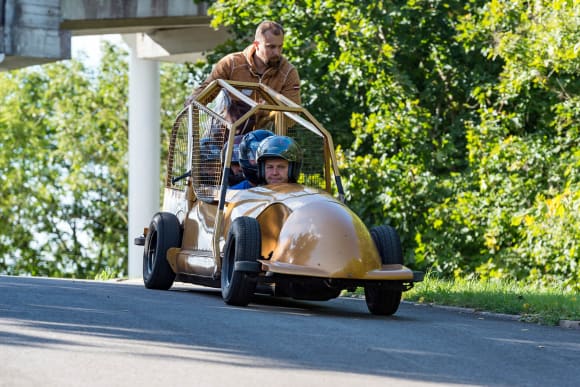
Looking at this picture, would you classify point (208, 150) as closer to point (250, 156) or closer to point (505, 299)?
point (250, 156)

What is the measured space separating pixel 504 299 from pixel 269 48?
3260 millimetres

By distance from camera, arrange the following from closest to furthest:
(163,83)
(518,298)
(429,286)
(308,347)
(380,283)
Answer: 1. (308,347)
2. (380,283)
3. (518,298)
4. (429,286)
5. (163,83)

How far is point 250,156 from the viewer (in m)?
11.8

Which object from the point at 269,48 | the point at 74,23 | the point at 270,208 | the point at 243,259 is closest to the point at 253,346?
the point at 243,259

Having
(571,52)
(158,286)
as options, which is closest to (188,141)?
(158,286)

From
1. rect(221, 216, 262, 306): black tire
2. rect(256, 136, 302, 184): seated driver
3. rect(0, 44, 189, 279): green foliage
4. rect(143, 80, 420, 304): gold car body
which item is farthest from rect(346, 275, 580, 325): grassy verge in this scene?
rect(0, 44, 189, 279): green foliage

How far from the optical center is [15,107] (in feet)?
174

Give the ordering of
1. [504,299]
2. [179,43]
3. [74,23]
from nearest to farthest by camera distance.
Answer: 1. [504,299]
2. [74,23]
3. [179,43]

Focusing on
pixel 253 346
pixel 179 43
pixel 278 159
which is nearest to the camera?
pixel 253 346

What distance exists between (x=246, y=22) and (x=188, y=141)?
32.9 ft

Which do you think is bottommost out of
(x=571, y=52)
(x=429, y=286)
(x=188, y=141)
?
(x=429, y=286)

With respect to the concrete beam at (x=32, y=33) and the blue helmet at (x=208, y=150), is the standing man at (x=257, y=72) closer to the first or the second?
the blue helmet at (x=208, y=150)

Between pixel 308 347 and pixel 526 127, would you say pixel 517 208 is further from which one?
pixel 308 347

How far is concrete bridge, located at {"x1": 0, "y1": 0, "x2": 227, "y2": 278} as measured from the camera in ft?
85.7
